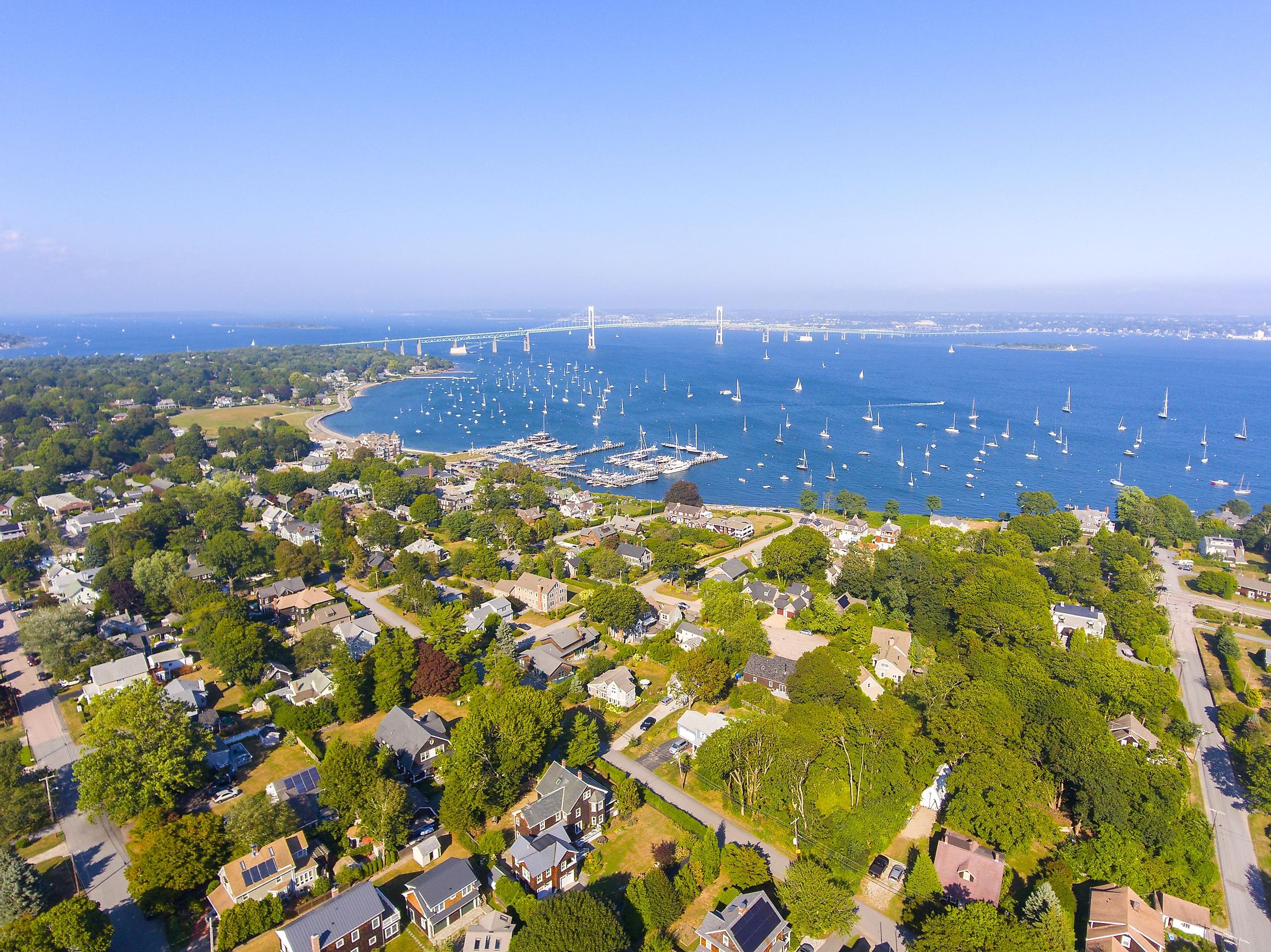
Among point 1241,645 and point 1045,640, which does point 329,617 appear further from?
point 1241,645

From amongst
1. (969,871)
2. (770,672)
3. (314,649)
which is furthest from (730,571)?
(969,871)

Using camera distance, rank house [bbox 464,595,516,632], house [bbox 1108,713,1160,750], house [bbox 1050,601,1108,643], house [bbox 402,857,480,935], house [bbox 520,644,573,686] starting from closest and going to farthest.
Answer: house [bbox 402,857,480,935], house [bbox 1108,713,1160,750], house [bbox 520,644,573,686], house [bbox 1050,601,1108,643], house [bbox 464,595,516,632]

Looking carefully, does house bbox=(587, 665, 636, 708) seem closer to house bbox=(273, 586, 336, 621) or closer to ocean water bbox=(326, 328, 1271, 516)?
house bbox=(273, 586, 336, 621)

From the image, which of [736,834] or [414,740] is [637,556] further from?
[736,834]

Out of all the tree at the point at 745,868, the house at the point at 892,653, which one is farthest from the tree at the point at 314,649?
the house at the point at 892,653

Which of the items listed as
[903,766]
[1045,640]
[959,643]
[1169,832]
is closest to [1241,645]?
[1045,640]

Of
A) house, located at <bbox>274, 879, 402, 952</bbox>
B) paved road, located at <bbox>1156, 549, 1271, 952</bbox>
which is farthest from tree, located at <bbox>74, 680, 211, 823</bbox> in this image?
paved road, located at <bbox>1156, 549, 1271, 952</bbox>

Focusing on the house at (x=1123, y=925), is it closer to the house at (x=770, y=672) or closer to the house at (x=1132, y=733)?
the house at (x=1132, y=733)
